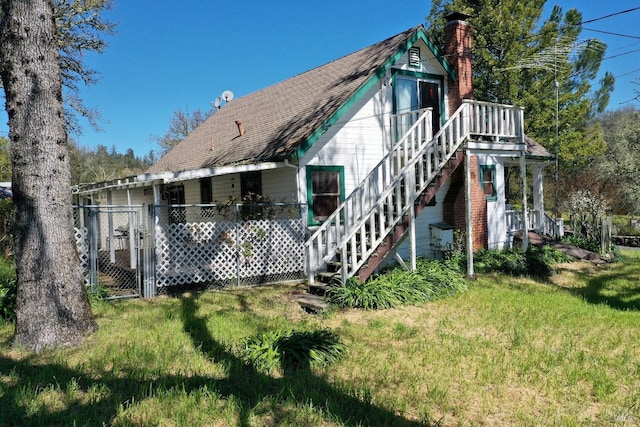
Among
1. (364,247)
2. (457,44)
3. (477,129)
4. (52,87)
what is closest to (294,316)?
(364,247)

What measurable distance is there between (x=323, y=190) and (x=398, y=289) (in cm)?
404

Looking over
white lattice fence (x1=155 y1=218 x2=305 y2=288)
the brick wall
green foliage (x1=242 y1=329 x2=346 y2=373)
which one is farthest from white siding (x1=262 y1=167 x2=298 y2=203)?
green foliage (x1=242 y1=329 x2=346 y2=373)

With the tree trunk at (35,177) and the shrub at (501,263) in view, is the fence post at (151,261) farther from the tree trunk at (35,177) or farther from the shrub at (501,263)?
the shrub at (501,263)

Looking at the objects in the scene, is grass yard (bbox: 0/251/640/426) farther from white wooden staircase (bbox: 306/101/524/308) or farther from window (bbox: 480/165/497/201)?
window (bbox: 480/165/497/201)

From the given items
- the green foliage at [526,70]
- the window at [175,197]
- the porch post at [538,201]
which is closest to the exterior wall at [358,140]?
the window at [175,197]

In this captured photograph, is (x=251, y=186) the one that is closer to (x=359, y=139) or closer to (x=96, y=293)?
(x=359, y=139)

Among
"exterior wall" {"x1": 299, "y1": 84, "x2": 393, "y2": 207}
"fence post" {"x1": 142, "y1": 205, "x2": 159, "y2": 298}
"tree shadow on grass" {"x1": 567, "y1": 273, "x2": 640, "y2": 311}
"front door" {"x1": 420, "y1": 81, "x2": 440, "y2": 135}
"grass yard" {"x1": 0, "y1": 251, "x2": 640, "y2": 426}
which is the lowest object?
"tree shadow on grass" {"x1": 567, "y1": 273, "x2": 640, "y2": 311}

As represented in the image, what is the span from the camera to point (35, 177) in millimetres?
6035

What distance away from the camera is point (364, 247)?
31.0 ft

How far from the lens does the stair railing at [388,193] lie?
9.62 metres

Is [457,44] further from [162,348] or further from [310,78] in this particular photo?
[162,348]

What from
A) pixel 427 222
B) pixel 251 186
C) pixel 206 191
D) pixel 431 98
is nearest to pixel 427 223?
pixel 427 222

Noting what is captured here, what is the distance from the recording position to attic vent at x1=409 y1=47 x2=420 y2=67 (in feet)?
44.9

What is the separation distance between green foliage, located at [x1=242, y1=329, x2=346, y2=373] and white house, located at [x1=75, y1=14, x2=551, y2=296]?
10.2ft
